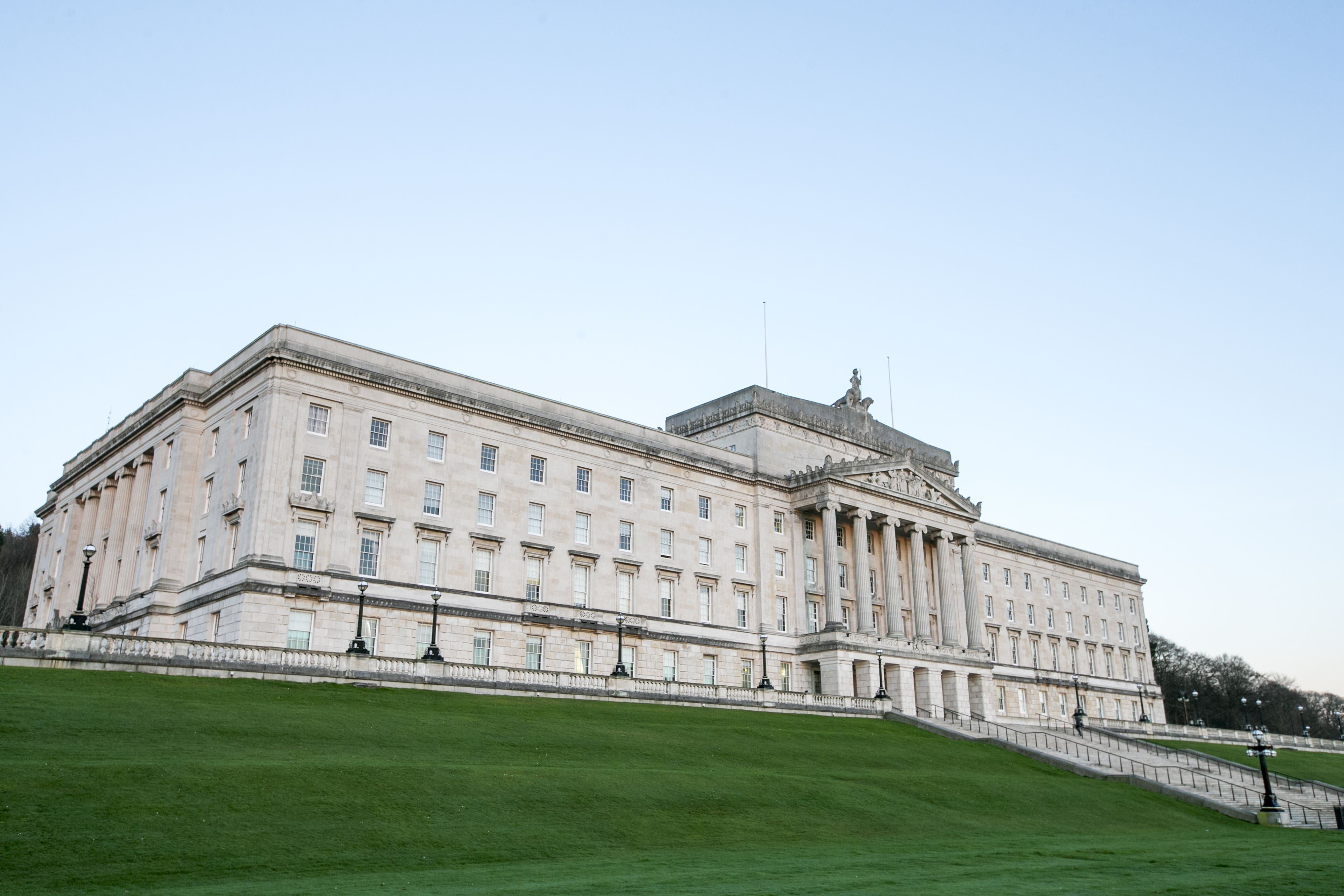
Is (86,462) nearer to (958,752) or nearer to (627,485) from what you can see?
(627,485)

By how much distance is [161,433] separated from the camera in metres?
64.7

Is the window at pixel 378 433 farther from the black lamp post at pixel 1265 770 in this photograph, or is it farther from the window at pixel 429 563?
the black lamp post at pixel 1265 770

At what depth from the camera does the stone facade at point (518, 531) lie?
55.3m

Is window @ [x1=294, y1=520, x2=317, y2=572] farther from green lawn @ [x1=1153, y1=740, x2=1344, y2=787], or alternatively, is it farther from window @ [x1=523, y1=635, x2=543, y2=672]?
green lawn @ [x1=1153, y1=740, x2=1344, y2=787]

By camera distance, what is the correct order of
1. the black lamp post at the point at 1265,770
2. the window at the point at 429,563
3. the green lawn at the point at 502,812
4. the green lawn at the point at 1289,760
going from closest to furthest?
the green lawn at the point at 502,812 < the black lamp post at the point at 1265,770 < the window at the point at 429,563 < the green lawn at the point at 1289,760

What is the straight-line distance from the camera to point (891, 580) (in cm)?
7875

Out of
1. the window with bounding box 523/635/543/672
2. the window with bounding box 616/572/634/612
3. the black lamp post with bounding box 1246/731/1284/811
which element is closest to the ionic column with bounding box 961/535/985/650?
the window with bounding box 616/572/634/612

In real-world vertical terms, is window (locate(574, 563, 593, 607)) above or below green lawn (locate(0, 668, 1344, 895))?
above

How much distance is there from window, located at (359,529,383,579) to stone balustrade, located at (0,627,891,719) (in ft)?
31.7

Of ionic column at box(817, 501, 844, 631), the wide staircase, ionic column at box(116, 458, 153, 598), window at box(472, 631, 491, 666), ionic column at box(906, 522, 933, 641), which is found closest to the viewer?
the wide staircase

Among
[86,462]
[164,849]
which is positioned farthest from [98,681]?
[86,462]

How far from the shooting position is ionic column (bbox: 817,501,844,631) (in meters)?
74.2

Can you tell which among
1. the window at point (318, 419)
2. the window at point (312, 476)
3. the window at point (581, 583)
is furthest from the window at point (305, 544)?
the window at point (581, 583)

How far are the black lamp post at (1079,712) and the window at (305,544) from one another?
4551cm
